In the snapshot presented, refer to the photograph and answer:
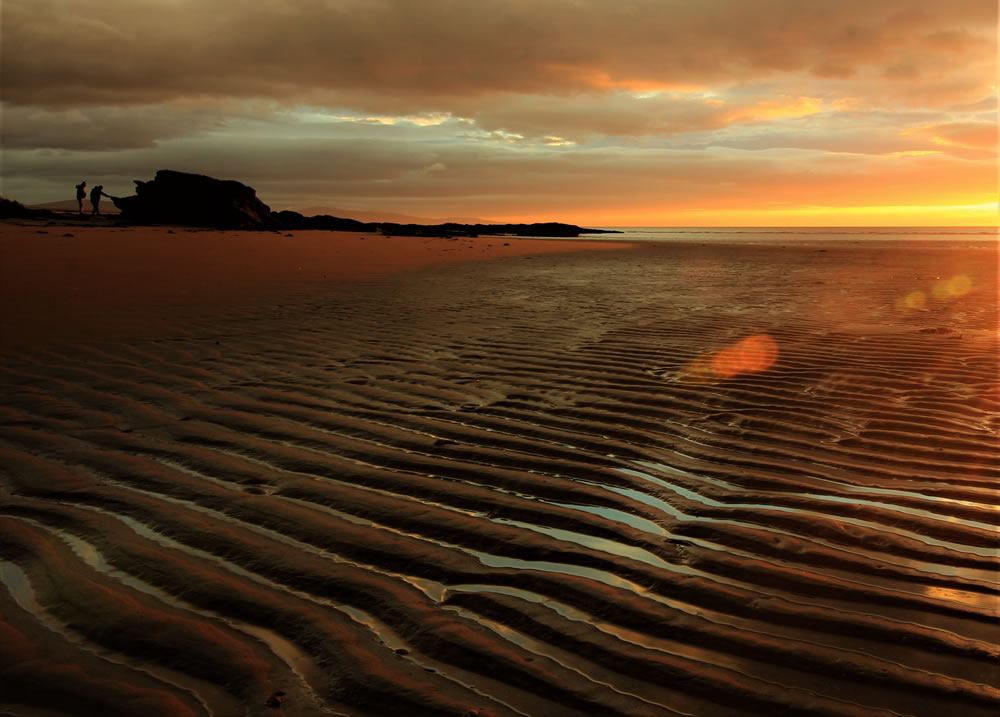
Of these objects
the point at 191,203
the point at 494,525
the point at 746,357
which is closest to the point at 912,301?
the point at 746,357

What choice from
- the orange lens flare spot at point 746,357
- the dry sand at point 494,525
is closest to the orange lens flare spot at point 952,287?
the dry sand at point 494,525

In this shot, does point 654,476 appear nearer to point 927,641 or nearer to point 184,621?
point 927,641

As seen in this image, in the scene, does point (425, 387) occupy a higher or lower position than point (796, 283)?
lower

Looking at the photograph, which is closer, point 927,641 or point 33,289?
point 927,641

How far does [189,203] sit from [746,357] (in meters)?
34.3

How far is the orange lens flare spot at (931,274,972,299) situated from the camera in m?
12.2

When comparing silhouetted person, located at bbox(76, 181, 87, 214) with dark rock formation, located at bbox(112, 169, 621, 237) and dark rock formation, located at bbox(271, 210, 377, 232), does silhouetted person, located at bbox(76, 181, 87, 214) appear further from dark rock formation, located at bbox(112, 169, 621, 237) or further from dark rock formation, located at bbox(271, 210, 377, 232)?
dark rock formation, located at bbox(271, 210, 377, 232)

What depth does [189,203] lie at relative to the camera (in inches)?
1378

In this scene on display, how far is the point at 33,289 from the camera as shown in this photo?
1009 centimetres

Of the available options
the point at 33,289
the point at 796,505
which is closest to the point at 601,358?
the point at 796,505

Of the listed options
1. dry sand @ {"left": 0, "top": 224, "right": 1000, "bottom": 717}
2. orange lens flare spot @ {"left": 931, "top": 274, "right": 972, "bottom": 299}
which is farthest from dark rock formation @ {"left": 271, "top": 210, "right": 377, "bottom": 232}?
dry sand @ {"left": 0, "top": 224, "right": 1000, "bottom": 717}

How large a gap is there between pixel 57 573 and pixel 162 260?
14532 millimetres

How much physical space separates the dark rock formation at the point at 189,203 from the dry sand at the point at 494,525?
29829mm

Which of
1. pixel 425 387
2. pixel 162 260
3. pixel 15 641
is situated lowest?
pixel 15 641
